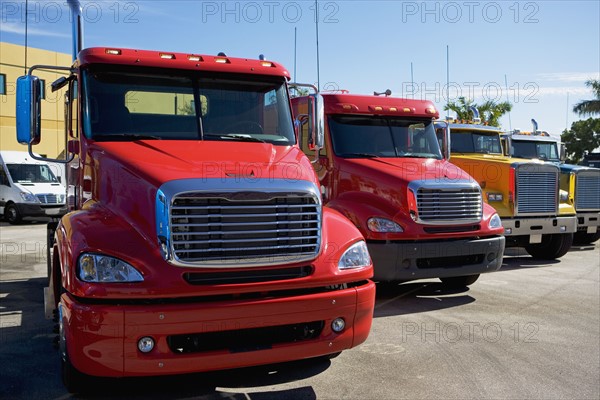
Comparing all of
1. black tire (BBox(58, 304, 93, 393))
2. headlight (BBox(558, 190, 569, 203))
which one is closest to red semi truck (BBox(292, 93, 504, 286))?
black tire (BBox(58, 304, 93, 393))

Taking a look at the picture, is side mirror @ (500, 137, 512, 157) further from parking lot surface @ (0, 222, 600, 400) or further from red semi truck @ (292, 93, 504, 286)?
parking lot surface @ (0, 222, 600, 400)

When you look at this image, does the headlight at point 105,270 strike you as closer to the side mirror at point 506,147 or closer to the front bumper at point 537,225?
the front bumper at point 537,225

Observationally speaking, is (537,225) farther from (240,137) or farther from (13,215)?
(13,215)

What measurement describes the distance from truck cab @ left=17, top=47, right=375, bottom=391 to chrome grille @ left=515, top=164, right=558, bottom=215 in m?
6.98

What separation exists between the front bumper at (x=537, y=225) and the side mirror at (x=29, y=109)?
26.6ft

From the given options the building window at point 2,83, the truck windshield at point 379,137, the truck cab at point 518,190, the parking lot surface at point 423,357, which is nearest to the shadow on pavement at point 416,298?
the parking lot surface at point 423,357

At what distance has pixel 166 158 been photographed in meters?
4.64

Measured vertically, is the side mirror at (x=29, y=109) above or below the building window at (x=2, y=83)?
below

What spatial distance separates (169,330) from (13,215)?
18.3m

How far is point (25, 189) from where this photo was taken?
19891 mm

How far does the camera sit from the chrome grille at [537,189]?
11039mm

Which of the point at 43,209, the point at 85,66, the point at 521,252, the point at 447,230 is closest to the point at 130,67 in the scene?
the point at 85,66

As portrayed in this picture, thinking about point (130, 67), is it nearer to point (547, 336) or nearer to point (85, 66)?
point (85, 66)

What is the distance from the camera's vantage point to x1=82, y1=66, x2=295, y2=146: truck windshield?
515 centimetres
